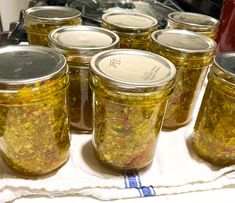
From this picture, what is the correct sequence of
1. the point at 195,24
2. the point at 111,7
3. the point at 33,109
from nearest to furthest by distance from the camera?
the point at 33,109, the point at 195,24, the point at 111,7

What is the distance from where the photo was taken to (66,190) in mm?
401

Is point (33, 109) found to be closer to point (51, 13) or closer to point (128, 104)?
point (128, 104)

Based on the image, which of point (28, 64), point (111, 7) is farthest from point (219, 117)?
point (111, 7)

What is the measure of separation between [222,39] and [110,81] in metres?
0.39

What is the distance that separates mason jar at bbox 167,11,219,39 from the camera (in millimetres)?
598

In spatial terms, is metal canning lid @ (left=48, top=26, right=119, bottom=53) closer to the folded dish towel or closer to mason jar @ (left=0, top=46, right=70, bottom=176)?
mason jar @ (left=0, top=46, right=70, bottom=176)

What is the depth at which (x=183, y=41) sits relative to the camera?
0.52 meters

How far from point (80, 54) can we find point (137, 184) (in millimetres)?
215

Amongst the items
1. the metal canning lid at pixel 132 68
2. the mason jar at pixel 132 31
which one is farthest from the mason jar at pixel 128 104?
the mason jar at pixel 132 31

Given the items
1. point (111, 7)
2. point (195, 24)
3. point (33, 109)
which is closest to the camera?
point (33, 109)

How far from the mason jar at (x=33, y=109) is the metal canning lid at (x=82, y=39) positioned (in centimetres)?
5

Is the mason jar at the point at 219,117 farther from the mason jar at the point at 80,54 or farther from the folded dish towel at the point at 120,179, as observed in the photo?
the mason jar at the point at 80,54

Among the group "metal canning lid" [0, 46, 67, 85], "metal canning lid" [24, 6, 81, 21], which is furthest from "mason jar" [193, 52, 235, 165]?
"metal canning lid" [24, 6, 81, 21]

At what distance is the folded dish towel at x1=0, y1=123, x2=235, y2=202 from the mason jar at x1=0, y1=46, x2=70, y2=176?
2 centimetres
